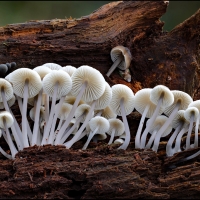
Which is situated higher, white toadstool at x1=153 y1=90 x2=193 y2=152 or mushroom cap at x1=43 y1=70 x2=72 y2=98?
mushroom cap at x1=43 y1=70 x2=72 y2=98

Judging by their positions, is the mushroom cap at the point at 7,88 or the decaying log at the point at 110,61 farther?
the mushroom cap at the point at 7,88

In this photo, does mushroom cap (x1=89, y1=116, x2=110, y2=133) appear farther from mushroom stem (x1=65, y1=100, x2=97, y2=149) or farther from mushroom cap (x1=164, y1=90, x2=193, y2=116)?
mushroom cap (x1=164, y1=90, x2=193, y2=116)

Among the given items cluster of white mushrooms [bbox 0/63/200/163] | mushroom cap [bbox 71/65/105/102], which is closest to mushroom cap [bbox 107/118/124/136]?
cluster of white mushrooms [bbox 0/63/200/163]

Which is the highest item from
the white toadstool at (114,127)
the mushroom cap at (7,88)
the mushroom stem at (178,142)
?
the mushroom cap at (7,88)

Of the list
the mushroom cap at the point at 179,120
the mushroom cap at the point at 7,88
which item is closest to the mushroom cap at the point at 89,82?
the mushroom cap at the point at 7,88

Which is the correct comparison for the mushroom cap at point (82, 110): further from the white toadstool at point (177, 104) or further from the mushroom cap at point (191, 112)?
the mushroom cap at point (191, 112)

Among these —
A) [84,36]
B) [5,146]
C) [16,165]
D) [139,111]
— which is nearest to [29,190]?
[16,165]
